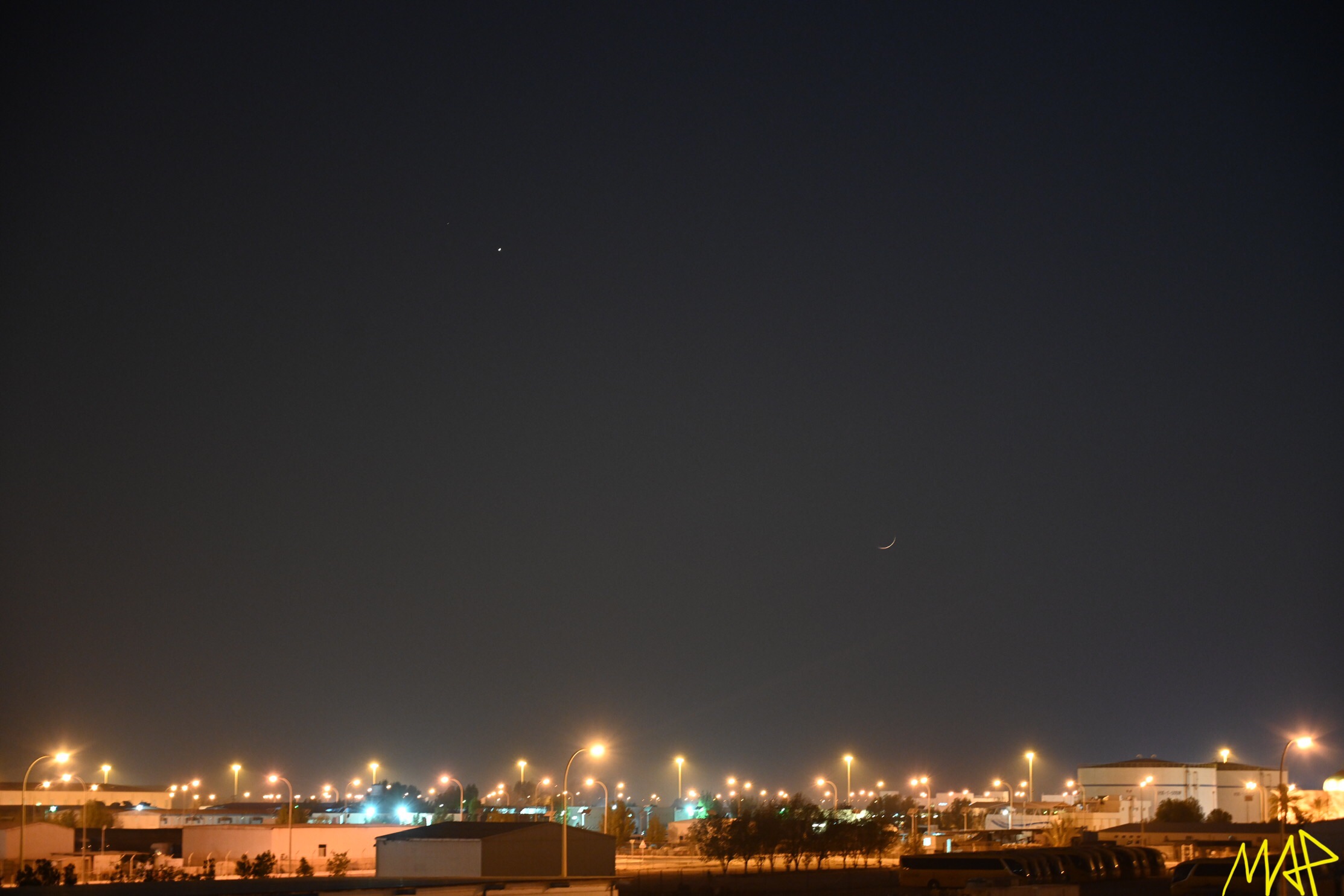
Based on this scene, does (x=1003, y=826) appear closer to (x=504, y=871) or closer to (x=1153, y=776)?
(x=1153, y=776)

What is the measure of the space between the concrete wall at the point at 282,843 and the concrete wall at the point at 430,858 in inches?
376

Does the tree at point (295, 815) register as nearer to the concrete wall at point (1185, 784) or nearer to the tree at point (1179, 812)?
the tree at point (1179, 812)

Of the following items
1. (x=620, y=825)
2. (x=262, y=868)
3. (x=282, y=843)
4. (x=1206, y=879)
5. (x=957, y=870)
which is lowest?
(x=620, y=825)

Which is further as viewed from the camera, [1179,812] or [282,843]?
[1179,812]

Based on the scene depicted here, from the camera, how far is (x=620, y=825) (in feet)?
309

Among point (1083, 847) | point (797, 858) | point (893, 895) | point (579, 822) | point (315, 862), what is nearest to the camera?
point (893, 895)

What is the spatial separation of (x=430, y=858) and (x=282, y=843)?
13982 mm

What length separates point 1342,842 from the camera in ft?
113

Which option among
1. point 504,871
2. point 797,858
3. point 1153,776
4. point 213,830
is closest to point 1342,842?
point 504,871

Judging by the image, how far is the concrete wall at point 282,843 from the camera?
60812mm

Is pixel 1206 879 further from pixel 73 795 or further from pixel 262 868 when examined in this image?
pixel 73 795

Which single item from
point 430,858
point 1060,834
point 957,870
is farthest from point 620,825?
point 957,870

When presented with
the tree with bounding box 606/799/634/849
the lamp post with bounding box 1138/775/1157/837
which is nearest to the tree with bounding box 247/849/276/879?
the tree with bounding box 606/799/634/849

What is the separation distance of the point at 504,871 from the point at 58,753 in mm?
19476
